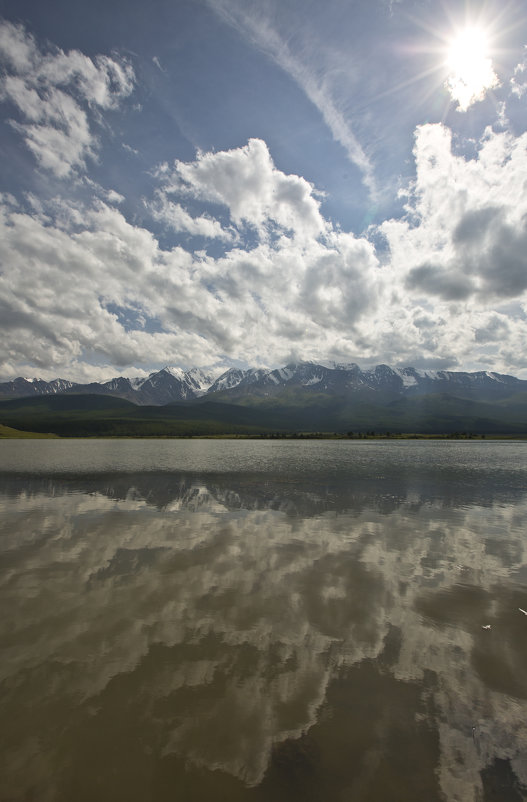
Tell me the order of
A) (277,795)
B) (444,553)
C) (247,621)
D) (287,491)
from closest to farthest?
(277,795) → (247,621) → (444,553) → (287,491)

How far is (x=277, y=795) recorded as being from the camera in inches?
287

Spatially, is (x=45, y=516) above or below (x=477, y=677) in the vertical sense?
below

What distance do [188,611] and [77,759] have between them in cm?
689

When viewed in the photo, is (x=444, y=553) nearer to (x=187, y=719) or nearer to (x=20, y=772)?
(x=187, y=719)

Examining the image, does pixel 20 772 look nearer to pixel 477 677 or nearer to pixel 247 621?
pixel 247 621

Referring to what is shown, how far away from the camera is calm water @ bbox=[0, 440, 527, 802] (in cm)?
777

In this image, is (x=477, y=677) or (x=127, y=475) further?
(x=127, y=475)

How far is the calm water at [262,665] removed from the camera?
7770 millimetres

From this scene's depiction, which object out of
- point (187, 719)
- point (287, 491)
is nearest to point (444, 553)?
point (187, 719)

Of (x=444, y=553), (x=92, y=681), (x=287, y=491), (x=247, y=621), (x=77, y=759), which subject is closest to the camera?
(x=77, y=759)

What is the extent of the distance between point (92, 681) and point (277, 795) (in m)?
5.93

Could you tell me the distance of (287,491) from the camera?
4341cm

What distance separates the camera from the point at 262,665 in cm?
1134

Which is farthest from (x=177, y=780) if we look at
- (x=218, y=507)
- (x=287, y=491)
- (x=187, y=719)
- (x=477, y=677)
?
(x=287, y=491)
